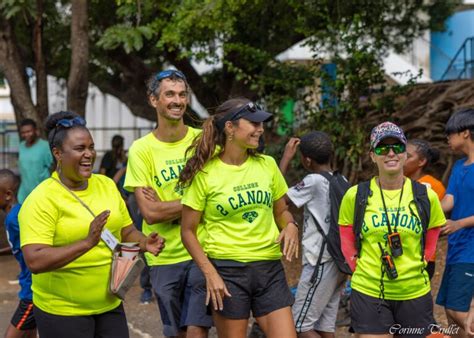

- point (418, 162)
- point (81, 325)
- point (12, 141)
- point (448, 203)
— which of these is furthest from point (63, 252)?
point (12, 141)

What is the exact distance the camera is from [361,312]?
498 cm

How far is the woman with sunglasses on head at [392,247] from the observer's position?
16.0 feet

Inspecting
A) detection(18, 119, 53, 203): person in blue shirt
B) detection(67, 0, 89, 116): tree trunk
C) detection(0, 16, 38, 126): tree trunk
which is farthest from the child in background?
detection(0, 16, 38, 126): tree trunk

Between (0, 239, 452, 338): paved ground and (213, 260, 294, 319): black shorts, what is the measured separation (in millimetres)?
2810

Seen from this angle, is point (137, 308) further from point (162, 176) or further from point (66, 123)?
point (66, 123)

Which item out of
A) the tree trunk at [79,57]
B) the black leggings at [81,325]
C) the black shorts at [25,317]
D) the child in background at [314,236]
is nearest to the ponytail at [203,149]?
the black leggings at [81,325]

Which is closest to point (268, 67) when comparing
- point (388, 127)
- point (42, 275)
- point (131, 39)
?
point (131, 39)

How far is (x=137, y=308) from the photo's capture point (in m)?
8.98

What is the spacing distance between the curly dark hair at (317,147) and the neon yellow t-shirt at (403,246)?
107 cm

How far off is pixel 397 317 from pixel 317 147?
5.05 ft

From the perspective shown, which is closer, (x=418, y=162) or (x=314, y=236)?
(x=314, y=236)

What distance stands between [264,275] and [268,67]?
6825 millimetres

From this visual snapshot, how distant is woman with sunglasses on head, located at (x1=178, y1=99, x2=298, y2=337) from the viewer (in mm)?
4883

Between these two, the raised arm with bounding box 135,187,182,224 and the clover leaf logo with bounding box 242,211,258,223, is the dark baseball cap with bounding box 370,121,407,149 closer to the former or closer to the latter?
the clover leaf logo with bounding box 242,211,258,223
